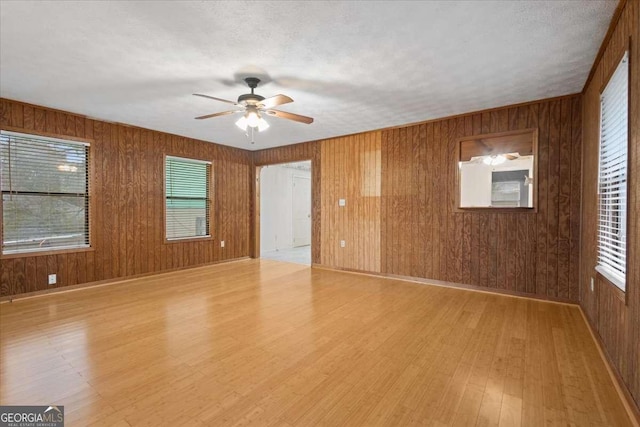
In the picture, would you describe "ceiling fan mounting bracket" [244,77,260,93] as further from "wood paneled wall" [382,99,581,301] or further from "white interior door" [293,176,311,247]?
"white interior door" [293,176,311,247]

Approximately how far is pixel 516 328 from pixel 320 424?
2.31m

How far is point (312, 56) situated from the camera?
265 cm

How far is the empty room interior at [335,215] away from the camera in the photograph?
6.25ft

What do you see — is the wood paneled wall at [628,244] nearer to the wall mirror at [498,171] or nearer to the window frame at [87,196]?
the wall mirror at [498,171]

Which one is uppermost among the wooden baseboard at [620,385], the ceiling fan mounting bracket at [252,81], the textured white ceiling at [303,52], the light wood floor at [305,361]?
the textured white ceiling at [303,52]

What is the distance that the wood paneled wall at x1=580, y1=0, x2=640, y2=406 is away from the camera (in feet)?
5.65

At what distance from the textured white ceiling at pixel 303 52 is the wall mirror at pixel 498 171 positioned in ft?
1.65

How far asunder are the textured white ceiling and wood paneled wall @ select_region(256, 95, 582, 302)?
1.68ft

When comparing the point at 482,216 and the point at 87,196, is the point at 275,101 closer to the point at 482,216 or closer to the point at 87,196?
the point at 482,216

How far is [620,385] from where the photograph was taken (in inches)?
75.7

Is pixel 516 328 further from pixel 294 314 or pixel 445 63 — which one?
pixel 445 63

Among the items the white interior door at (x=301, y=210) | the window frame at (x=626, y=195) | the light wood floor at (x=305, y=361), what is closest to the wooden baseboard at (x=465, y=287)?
the light wood floor at (x=305, y=361)

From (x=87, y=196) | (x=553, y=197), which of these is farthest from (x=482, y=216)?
(x=87, y=196)

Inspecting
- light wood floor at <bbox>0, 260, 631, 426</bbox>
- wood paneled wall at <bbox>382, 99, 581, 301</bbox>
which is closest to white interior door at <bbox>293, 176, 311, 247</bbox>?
wood paneled wall at <bbox>382, 99, 581, 301</bbox>
